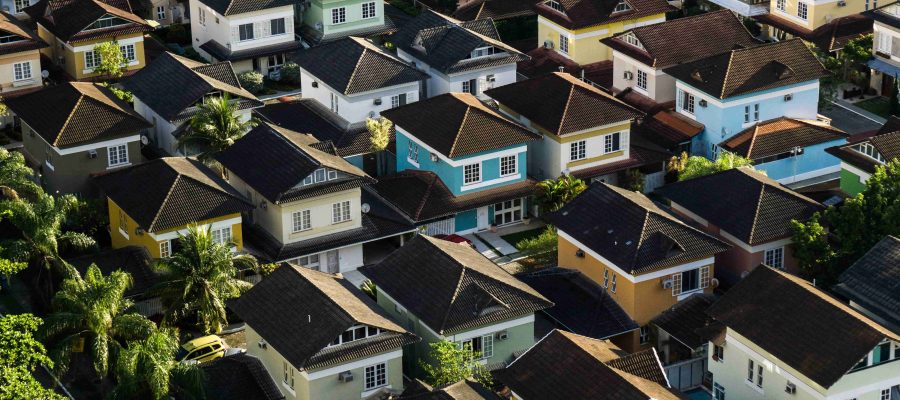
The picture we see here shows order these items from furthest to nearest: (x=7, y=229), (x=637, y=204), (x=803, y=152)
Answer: (x=803, y=152)
(x=7, y=229)
(x=637, y=204)

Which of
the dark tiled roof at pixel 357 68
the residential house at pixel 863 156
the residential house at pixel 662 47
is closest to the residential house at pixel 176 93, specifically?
the dark tiled roof at pixel 357 68

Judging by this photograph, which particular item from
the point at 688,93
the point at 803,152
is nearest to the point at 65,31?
the point at 688,93

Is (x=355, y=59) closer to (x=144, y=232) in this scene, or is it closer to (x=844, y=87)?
(x=144, y=232)

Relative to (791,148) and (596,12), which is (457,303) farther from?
(596,12)

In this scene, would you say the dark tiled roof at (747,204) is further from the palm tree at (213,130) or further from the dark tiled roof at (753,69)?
the palm tree at (213,130)

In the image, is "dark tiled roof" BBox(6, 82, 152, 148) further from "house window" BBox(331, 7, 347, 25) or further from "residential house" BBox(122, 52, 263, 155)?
"house window" BBox(331, 7, 347, 25)

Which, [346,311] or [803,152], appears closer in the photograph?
[346,311]
